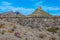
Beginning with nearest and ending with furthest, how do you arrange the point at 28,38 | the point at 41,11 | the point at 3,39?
1. the point at 3,39
2. the point at 28,38
3. the point at 41,11

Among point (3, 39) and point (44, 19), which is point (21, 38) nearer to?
point (3, 39)

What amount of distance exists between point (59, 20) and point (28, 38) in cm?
2538

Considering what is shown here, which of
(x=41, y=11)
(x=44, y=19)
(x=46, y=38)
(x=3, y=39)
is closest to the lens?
(x=3, y=39)

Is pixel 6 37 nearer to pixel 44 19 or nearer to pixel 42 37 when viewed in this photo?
pixel 42 37

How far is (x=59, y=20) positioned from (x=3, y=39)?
2824 cm

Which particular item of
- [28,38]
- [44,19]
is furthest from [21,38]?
[44,19]

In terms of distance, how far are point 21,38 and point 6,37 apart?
2.29 m

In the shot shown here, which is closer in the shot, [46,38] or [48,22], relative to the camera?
[46,38]

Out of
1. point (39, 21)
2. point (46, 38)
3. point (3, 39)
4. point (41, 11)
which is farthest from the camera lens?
point (41, 11)

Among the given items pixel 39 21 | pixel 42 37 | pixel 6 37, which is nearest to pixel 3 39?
pixel 6 37

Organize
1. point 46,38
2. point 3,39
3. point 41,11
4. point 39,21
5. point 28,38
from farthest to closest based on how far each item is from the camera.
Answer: point 41,11, point 39,21, point 46,38, point 28,38, point 3,39

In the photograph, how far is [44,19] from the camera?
4884 cm

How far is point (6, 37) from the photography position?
2248cm

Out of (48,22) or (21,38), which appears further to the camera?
(48,22)
